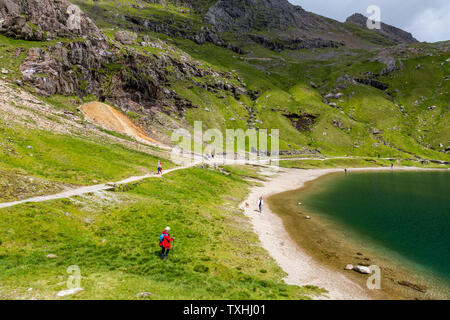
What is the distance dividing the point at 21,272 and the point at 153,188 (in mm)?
29409

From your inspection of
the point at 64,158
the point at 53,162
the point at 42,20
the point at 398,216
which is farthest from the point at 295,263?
the point at 42,20

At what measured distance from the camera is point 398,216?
54.2m

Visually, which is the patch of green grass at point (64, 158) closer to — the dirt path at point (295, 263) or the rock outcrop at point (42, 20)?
the dirt path at point (295, 263)

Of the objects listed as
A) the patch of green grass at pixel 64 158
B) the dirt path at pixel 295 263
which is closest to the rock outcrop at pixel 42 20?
the patch of green grass at pixel 64 158

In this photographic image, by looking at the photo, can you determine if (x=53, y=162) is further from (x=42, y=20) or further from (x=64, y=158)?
(x=42, y=20)

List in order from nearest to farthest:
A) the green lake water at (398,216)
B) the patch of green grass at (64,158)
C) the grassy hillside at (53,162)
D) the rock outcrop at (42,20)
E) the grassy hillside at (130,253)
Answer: the grassy hillside at (130,253) < the grassy hillside at (53,162) < the green lake water at (398,216) < the patch of green grass at (64,158) < the rock outcrop at (42,20)

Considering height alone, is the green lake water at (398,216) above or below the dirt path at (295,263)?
below

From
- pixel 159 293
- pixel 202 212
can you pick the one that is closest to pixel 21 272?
pixel 159 293

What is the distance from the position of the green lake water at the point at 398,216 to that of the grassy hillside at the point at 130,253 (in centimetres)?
2177

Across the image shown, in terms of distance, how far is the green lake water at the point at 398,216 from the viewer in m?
34.4

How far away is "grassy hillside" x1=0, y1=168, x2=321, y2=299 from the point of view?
1738cm

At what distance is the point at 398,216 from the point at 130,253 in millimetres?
58802

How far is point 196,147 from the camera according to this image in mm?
124562
